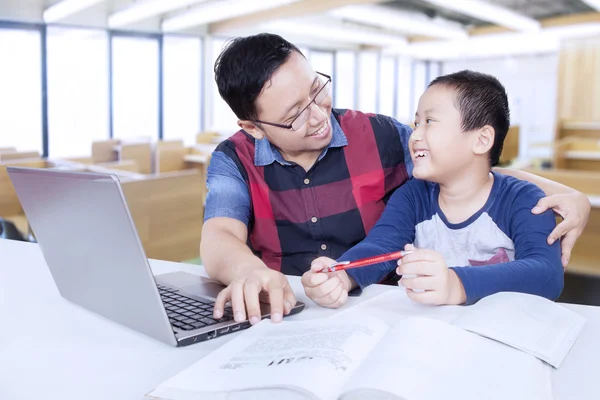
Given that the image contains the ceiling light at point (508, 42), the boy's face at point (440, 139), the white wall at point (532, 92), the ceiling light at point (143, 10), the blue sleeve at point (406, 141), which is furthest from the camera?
the white wall at point (532, 92)

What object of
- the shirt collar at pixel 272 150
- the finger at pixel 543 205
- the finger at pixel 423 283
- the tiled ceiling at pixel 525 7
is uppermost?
the tiled ceiling at pixel 525 7

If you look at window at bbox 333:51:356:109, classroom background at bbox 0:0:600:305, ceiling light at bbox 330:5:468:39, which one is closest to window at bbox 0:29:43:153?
classroom background at bbox 0:0:600:305

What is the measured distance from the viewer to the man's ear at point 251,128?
1.45m

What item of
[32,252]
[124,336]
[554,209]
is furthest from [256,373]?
[32,252]

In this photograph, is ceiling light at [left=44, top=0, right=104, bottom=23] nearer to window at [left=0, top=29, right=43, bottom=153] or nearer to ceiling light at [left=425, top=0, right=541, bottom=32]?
window at [left=0, top=29, right=43, bottom=153]

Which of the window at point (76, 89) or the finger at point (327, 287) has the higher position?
the window at point (76, 89)

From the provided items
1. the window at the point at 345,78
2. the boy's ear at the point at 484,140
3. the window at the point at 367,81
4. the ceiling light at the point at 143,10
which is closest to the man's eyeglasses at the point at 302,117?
the boy's ear at the point at 484,140

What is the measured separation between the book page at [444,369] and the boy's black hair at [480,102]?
0.66m

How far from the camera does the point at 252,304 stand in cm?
91

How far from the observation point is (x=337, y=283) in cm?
96

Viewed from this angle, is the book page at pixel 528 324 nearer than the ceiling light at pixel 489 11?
Yes

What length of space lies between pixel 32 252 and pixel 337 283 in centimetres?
82

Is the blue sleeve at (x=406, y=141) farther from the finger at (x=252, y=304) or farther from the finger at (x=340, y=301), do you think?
the finger at (x=252, y=304)

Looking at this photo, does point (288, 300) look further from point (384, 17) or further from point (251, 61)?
point (384, 17)
